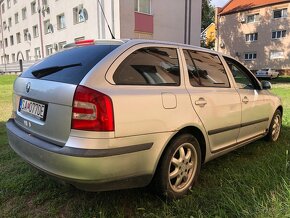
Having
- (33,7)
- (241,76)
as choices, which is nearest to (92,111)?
(241,76)

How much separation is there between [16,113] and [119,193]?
4.57 ft

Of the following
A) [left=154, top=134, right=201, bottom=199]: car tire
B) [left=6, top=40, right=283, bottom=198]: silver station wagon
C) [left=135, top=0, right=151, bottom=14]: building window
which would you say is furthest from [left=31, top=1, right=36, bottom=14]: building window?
[left=154, top=134, right=201, bottom=199]: car tire

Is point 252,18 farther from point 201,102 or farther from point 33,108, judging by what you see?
point 33,108

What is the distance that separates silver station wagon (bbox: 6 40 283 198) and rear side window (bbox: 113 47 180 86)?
1cm

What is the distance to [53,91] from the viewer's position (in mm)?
2590

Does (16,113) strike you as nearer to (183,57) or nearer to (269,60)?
(183,57)

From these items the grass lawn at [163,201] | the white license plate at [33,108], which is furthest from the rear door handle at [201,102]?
the white license plate at [33,108]

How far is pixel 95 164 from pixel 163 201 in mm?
960

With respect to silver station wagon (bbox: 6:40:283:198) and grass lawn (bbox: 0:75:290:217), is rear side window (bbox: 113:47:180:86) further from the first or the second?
grass lawn (bbox: 0:75:290:217)

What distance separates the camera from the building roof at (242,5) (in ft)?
117

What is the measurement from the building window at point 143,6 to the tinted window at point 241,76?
15.2 m

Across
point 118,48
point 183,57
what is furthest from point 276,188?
point 118,48

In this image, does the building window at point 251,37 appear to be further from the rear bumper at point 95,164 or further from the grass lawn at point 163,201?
the rear bumper at point 95,164

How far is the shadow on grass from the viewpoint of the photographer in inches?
111
